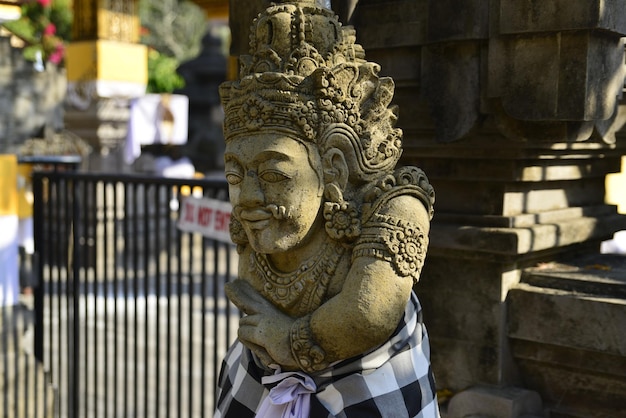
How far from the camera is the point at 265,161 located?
6.94ft

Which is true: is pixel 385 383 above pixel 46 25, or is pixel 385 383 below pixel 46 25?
below

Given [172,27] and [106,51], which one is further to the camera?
[172,27]

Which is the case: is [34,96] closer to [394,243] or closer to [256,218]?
[256,218]

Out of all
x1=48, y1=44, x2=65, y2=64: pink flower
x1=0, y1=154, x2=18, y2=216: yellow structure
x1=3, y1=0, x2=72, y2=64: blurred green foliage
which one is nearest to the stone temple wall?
x1=0, y1=154, x2=18, y2=216: yellow structure

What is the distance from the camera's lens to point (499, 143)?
2.90m

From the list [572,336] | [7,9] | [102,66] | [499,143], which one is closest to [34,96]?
[102,66]

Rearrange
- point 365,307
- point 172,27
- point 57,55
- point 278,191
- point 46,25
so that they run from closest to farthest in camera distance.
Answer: point 365,307
point 278,191
point 57,55
point 46,25
point 172,27

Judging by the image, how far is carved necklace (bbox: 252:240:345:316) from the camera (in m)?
2.15

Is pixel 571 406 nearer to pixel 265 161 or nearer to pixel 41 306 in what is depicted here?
pixel 265 161

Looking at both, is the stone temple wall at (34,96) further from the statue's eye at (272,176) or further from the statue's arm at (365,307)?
the statue's arm at (365,307)

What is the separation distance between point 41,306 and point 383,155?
3576 mm

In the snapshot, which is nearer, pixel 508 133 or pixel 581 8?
pixel 581 8

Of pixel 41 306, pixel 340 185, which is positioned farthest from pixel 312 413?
pixel 41 306

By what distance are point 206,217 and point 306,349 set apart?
2.03 metres
